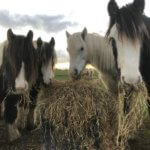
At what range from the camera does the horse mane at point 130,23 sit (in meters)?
5.02

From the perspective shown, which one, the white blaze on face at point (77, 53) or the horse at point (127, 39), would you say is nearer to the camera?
the horse at point (127, 39)

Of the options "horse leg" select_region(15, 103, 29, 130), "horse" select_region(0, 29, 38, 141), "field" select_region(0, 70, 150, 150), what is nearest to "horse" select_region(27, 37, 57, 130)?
"horse leg" select_region(15, 103, 29, 130)

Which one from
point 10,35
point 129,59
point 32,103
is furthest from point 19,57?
point 129,59

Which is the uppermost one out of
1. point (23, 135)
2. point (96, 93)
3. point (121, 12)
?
point (121, 12)

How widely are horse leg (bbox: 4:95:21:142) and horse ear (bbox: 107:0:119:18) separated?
3.02 meters

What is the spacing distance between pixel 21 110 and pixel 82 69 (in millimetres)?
1710

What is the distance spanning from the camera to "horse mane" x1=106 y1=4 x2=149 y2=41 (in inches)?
198

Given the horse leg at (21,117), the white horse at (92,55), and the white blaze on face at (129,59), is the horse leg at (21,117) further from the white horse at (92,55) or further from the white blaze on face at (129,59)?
the white blaze on face at (129,59)

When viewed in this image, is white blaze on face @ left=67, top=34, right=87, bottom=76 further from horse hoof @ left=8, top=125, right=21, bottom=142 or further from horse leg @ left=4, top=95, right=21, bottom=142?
horse hoof @ left=8, top=125, right=21, bottom=142

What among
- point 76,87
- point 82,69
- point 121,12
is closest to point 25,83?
point 76,87

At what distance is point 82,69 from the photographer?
7.84m

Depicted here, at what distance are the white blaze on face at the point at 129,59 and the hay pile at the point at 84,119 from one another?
94 centimetres

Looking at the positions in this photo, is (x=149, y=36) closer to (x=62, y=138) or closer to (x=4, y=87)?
(x=62, y=138)

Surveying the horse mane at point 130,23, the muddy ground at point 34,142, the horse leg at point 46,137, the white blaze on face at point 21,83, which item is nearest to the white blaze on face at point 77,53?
the white blaze on face at point 21,83
